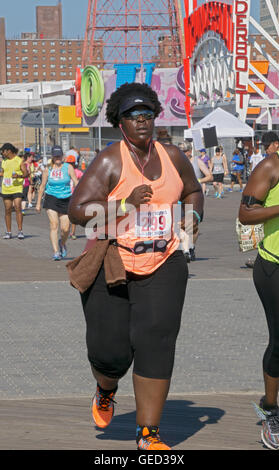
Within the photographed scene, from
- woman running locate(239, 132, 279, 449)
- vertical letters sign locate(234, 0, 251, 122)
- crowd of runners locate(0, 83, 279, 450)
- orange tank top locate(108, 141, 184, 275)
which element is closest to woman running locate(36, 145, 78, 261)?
woman running locate(239, 132, 279, 449)

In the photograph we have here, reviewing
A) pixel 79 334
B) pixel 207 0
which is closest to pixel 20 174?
pixel 79 334

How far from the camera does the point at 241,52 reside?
36812mm

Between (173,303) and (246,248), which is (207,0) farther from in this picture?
(173,303)

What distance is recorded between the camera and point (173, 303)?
4656 millimetres

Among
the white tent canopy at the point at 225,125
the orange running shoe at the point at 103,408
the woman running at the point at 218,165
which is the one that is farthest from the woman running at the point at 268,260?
the white tent canopy at the point at 225,125

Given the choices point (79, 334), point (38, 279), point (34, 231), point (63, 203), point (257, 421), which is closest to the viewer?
point (257, 421)

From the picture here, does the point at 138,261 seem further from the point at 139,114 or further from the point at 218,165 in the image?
the point at 218,165

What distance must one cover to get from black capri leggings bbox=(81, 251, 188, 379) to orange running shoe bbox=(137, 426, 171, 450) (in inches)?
9.8

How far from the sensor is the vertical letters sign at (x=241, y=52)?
119 feet

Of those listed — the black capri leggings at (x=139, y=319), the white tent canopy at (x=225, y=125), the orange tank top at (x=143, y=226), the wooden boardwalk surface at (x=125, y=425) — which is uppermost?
the orange tank top at (x=143, y=226)

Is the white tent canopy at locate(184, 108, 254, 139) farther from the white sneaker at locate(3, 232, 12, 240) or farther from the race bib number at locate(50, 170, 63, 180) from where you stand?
the race bib number at locate(50, 170, 63, 180)

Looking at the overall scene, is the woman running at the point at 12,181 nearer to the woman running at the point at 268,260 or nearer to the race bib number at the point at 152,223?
the woman running at the point at 268,260

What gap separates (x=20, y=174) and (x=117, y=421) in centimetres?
1223

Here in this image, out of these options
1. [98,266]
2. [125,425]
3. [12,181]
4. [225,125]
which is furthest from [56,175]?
[225,125]
